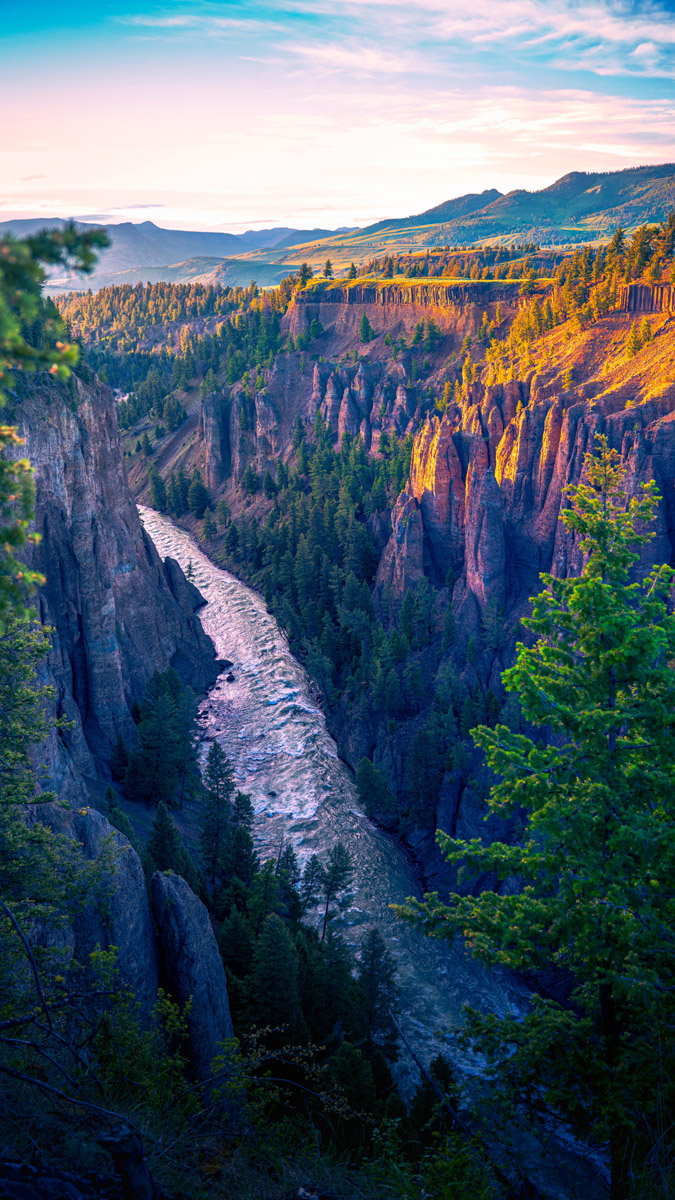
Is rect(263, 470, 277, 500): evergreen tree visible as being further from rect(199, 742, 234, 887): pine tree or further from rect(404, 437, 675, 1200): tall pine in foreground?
rect(404, 437, 675, 1200): tall pine in foreground

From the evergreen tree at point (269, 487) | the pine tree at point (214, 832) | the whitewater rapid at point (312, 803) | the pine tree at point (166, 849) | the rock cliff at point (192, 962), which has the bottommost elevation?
the whitewater rapid at point (312, 803)

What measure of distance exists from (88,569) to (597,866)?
3983 centimetres

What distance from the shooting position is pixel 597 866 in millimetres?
12039

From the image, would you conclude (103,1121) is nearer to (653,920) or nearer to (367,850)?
(653,920)

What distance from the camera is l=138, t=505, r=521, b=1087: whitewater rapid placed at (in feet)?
113

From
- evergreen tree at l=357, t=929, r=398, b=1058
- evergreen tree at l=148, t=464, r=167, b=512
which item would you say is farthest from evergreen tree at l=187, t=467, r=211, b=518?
evergreen tree at l=357, t=929, r=398, b=1058

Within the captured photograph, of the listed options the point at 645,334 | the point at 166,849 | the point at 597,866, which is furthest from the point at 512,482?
the point at 597,866

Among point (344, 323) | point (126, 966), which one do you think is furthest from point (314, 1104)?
point (344, 323)

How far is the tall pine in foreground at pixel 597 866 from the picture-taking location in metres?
11.0

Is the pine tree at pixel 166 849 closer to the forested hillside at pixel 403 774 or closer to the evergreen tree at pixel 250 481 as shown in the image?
the forested hillside at pixel 403 774

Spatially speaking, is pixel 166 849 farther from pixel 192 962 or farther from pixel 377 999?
pixel 377 999

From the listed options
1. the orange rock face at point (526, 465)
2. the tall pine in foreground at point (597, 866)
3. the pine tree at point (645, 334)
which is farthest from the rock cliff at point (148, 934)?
the pine tree at point (645, 334)

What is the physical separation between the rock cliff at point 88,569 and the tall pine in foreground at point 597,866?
27715 millimetres

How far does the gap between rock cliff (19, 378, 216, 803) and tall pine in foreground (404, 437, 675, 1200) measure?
27.7m
